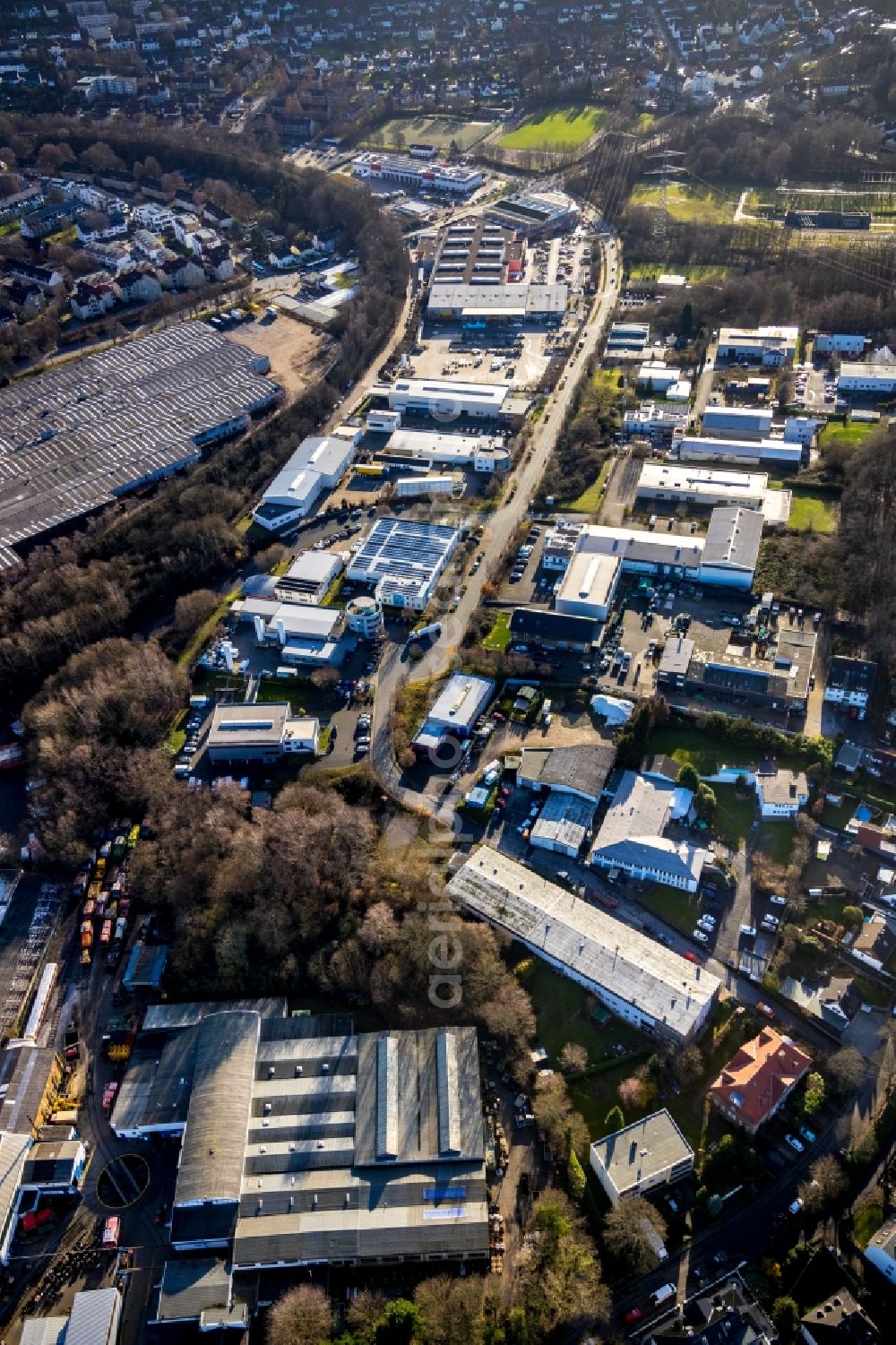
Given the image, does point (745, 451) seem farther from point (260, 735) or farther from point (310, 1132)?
point (310, 1132)

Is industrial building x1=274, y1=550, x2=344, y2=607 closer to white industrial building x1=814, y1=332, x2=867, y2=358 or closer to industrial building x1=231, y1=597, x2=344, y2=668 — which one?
industrial building x1=231, y1=597, x2=344, y2=668

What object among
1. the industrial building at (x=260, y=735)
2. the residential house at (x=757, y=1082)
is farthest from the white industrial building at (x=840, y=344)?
the residential house at (x=757, y=1082)

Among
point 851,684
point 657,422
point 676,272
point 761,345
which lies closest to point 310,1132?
point 851,684

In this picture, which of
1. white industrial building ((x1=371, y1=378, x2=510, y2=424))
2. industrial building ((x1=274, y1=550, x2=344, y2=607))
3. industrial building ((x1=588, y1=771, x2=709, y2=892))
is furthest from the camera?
white industrial building ((x1=371, y1=378, x2=510, y2=424))

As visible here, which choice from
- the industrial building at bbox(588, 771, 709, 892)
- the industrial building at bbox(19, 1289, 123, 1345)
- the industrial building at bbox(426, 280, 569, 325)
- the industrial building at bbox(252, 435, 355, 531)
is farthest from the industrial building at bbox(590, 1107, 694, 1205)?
the industrial building at bbox(426, 280, 569, 325)

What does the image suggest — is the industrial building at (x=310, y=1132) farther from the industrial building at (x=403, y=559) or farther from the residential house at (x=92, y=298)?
the residential house at (x=92, y=298)
